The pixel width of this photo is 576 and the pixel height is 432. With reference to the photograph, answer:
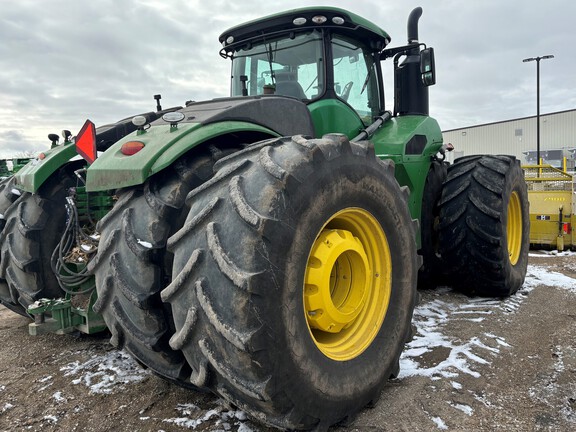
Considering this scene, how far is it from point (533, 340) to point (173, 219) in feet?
9.52

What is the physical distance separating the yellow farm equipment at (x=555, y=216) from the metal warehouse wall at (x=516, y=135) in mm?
30238

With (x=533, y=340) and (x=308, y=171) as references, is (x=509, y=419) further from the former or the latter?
(x=308, y=171)

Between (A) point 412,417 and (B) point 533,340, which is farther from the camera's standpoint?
(B) point 533,340

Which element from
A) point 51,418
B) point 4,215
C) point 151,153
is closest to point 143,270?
point 151,153

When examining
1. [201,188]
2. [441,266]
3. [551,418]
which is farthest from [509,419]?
[441,266]

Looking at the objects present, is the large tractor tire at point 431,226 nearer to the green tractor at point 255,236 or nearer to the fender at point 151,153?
the green tractor at point 255,236

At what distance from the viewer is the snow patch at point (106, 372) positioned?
291 centimetres

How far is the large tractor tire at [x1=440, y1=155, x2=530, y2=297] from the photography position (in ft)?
14.8

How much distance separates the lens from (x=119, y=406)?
2627mm

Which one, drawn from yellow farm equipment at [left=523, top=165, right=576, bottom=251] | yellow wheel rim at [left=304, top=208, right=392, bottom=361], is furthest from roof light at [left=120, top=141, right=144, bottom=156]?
yellow farm equipment at [left=523, top=165, right=576, bottom=251]

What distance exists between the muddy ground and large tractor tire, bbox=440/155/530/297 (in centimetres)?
52

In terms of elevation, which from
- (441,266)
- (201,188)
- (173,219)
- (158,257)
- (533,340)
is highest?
(201,188)

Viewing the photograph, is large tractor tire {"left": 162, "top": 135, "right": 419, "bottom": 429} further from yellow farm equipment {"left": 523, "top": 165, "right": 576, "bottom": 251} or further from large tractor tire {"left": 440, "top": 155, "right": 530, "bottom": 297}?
yellow farm equipment {"left": 523, "top": 165, "right": 576, "bottom": 251}

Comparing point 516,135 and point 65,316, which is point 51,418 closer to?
point 65,316
